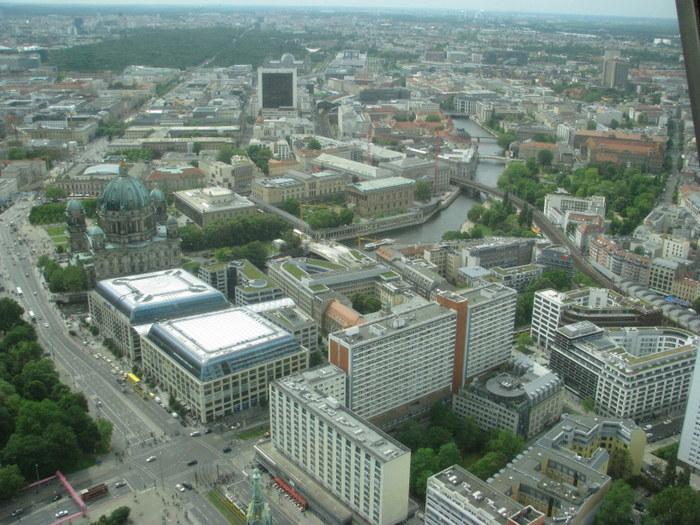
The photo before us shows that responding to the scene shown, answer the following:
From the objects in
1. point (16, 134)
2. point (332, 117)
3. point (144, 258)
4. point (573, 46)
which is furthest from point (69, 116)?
point (573, 46)

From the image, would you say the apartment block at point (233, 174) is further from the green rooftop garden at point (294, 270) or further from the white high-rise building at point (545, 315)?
the white high-rise building at point (545, 315)

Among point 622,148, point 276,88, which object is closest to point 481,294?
point 622,148

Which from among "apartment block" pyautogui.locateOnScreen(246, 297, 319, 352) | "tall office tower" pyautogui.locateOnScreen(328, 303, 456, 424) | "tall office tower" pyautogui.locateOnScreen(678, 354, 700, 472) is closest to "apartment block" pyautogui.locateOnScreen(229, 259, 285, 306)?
"apartment block" pyautogui.locateOnScreen(246, 297, 319, 352)

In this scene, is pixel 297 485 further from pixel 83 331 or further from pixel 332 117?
pixel 332 117

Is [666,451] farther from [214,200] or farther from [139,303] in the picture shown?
[214,200]

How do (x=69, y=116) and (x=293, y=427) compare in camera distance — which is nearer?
(x=293, y=427)

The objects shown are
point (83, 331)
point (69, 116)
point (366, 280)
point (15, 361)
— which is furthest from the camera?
point (69, 116)
